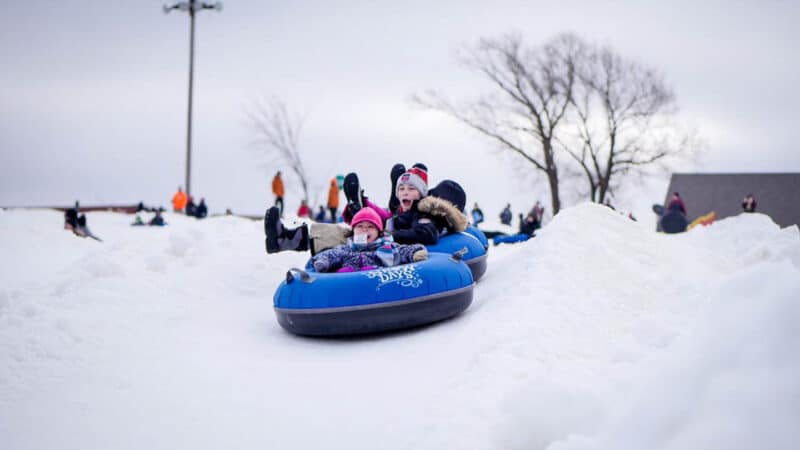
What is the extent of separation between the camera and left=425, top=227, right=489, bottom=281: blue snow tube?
6770 millimetres

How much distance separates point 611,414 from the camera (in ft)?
7.96

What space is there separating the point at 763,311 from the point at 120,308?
5239 millimetres

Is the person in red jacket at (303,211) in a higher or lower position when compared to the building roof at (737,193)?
lower

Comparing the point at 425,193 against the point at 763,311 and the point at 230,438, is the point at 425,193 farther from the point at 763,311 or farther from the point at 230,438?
the point at 763,311

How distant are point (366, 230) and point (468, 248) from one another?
152 centimetres

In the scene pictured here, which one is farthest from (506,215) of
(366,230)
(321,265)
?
(321,265)

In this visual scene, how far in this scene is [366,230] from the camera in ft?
19.7

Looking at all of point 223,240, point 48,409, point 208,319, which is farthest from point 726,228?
point 48,409

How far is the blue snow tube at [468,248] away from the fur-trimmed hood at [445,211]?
0.33 feet

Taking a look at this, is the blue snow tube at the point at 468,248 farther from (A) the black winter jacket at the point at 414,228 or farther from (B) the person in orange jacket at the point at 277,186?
(B) the person in orange jacket at the point at 277,186

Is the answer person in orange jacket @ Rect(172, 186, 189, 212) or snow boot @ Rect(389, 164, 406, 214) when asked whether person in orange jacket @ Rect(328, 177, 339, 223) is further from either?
snow boot @ Rect(389, 164, 406, 214)

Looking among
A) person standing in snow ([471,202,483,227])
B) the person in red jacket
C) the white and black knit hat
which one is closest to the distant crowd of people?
the person in red jacket

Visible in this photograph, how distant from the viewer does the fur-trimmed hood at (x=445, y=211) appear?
6867mm

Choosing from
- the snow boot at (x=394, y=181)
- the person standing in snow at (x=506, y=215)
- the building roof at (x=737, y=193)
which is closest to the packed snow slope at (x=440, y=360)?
the snow boot at (x=394, y=181)
